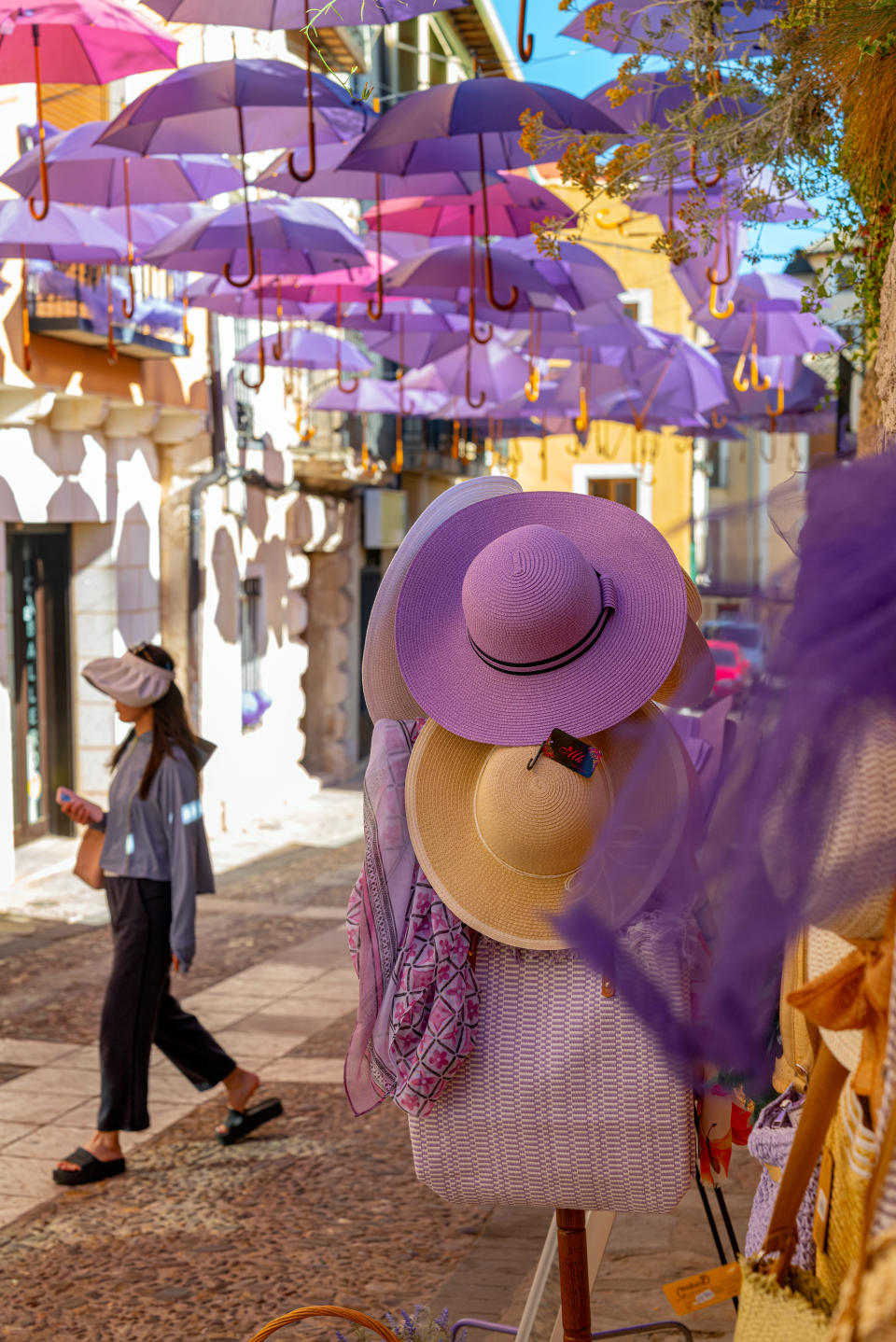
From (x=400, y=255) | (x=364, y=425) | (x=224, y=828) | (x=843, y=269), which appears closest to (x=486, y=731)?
(x=843, y=269)

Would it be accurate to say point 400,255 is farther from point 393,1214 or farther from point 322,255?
point 393,1214

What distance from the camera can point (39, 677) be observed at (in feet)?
39.8

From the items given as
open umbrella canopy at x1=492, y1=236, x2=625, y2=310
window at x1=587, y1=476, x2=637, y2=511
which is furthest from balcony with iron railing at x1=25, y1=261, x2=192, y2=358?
window at x1=587, y1=476, x2=637, y2=511

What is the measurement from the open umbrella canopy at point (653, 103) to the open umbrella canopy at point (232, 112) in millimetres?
1189

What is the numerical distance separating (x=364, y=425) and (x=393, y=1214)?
16477mm

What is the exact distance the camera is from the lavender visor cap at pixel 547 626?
95.8 inches

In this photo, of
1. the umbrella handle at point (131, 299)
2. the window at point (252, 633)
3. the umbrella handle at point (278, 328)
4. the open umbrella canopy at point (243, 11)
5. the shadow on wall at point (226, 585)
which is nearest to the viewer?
the open umbrella canopy at point (243, 11)

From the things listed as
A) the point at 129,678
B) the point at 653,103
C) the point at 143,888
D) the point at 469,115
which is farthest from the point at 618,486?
the point at 143,888

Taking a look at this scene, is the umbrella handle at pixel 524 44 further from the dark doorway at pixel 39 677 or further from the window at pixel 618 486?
the window at pixel 618 486

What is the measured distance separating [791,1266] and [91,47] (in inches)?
247

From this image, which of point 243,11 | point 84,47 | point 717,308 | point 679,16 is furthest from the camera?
point 717,308

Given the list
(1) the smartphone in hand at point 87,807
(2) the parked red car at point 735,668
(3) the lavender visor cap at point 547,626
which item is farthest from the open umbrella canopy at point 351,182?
(2) the parked red car at point 735,668

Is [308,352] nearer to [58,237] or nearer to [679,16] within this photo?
[58,237]

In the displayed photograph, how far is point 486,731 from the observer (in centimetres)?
247
